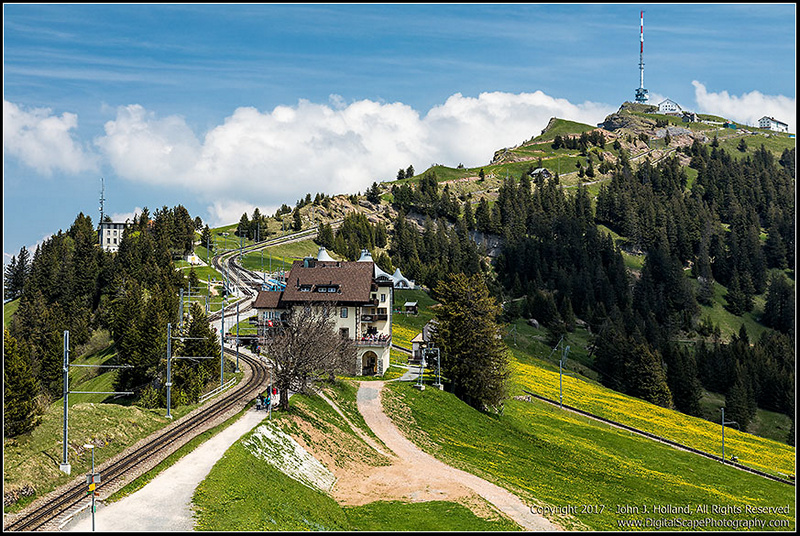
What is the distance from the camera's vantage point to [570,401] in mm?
103375

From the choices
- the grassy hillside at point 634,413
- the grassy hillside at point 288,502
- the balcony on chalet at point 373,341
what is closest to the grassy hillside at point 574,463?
the grassy hillside at point 288,502

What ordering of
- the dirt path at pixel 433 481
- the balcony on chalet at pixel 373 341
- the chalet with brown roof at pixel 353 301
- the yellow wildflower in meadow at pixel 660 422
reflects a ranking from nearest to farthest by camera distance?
the dirt path at pixel 433 481
the balcony on chalet at pixel 373 341
the chalet with brown roof at pixel 353 301
the yellow wildflower in meadow at pixel 660 422

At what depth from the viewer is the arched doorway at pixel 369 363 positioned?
85125 millimetres

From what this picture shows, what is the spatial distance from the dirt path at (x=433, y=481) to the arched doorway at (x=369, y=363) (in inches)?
869

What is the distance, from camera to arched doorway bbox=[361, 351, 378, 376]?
85.1 m

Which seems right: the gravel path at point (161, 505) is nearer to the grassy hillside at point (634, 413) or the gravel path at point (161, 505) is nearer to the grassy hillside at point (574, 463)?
the grassy hillside at point (574, 463)

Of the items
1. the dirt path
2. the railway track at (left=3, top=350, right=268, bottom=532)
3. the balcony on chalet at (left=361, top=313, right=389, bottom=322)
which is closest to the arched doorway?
the balcony on chalet at (left=361, top=313, right=389, bottom=322)

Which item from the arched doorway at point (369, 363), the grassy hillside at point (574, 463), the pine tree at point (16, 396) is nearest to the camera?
the pine tree at point (16, 396)

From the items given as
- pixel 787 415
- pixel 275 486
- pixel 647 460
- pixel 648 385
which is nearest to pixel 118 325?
pixel 275 486

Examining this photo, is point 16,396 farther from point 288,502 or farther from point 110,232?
point 110,232

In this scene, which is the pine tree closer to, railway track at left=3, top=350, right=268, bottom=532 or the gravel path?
railway track at left=3, top=350, right=268, bottom=532

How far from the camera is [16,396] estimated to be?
44594mm

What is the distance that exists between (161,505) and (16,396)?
19367 mm

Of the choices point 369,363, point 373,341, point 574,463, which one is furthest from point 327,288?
point 574,463
